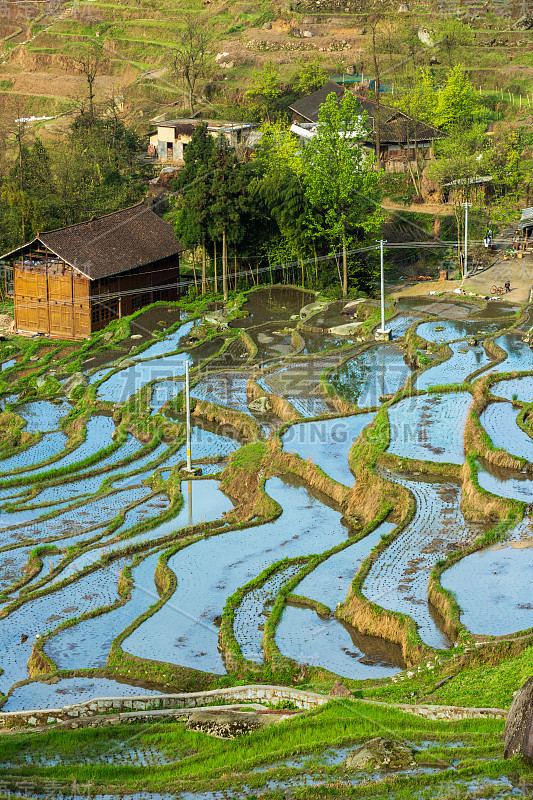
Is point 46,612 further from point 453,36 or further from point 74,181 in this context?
point 453,36

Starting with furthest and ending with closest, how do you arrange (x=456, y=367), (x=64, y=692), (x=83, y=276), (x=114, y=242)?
(x=114, y=242) < (x=83, y=276) < (x=456, y=367) < (x=64, y=692)

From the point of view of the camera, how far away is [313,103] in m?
61.5

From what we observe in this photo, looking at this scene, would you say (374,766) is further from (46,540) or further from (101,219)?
(101,219)

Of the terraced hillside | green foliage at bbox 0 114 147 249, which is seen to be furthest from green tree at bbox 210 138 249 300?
the terraced hillside

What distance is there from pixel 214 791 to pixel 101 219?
33.7 metres

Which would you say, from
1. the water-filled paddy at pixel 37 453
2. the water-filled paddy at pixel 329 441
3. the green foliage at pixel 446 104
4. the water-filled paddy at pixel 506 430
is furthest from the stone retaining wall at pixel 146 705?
the green foliage at pixel 446 104

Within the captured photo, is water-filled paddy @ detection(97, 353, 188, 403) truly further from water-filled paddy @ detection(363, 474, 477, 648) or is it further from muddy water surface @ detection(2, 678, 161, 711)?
muddy water surface @ detection(2, 678, 161, 711)

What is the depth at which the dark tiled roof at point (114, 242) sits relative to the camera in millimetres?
40406

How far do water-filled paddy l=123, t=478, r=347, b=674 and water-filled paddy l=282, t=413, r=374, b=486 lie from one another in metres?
1.04

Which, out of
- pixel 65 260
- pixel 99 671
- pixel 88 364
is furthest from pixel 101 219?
pixel 99 671

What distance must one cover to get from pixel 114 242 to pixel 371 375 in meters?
14.7

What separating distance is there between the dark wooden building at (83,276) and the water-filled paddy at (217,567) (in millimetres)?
17352

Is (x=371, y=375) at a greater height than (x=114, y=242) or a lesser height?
lesser

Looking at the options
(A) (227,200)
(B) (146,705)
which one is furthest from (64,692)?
(A) (227,200)
